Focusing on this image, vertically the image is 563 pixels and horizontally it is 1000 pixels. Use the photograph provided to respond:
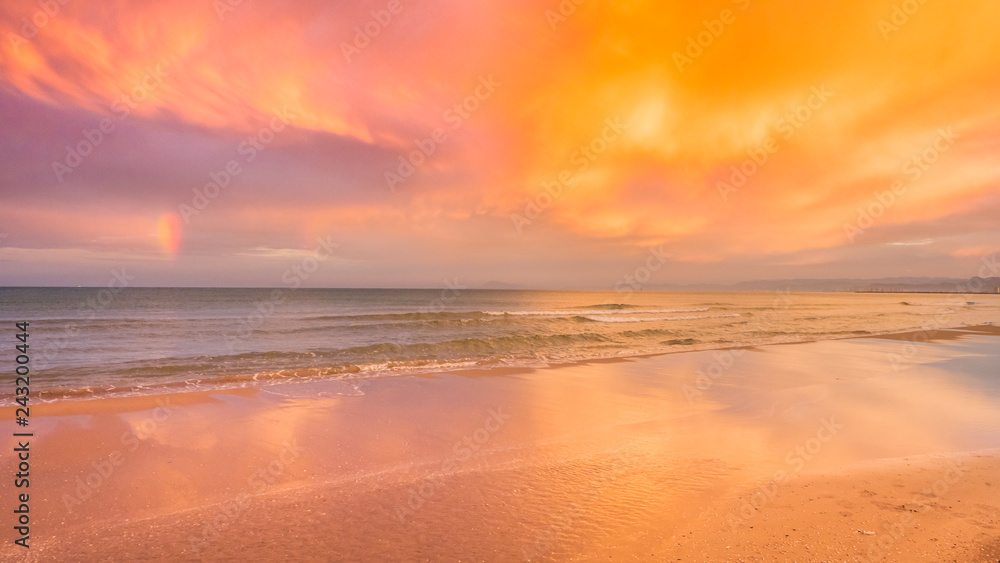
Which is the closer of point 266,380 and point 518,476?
point 518,476

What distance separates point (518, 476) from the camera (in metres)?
6.24

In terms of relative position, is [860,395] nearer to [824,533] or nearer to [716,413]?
[716,413]

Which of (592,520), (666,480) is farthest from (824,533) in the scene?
(592,520)

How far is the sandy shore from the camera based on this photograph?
4.51m

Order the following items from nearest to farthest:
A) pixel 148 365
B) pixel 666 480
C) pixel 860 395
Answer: pixel 666 480
pixel 860 395
pixel 148 365

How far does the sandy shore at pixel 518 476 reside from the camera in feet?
14.8

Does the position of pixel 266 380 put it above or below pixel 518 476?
above

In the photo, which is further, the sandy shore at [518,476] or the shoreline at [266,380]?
the shoreline at [266,380]

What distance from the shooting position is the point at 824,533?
4602 millimetres

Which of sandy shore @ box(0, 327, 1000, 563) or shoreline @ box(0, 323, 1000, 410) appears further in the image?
shoreline @ box(0, 323, 1000, 410)

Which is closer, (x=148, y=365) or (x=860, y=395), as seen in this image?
(x=860, y=395)

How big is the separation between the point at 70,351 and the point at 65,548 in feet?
67.9

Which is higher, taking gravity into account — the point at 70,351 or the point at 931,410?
the point at 70,351

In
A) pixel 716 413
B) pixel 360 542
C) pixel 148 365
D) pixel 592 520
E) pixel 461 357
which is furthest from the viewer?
pixel 461 357
